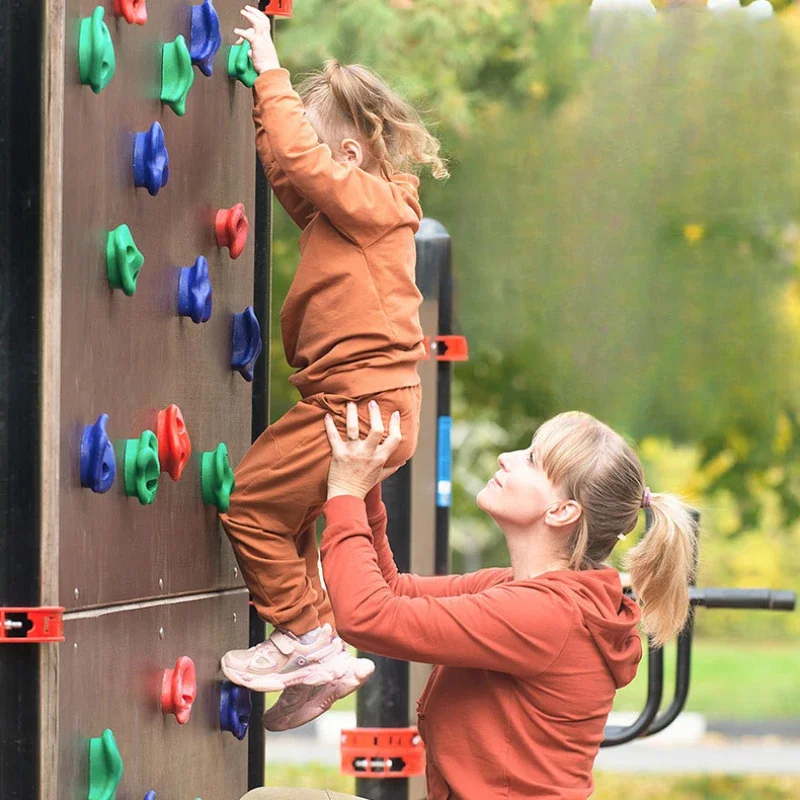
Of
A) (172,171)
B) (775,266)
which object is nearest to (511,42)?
(775,266)

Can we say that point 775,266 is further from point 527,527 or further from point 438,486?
point 527,527

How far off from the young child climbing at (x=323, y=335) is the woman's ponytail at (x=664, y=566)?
475mm

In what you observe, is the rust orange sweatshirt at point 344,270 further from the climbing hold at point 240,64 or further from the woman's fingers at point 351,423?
the climbing hold at point 240,64

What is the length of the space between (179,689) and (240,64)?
1.23 m

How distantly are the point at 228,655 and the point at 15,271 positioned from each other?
3.52 feet

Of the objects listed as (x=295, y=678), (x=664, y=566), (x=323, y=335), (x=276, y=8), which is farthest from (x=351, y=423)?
(x=276, y=8)

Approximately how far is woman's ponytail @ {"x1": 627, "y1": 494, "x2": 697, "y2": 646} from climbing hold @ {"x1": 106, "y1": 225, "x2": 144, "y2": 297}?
1.05 meters

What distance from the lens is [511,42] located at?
287 inches

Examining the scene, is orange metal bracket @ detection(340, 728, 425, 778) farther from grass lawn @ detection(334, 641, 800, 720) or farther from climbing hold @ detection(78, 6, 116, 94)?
grass lawn @ detection(334, 641, 800, 720)

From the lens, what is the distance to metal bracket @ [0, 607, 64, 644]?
206cm

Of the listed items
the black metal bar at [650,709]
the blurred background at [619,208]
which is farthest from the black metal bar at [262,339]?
the blurred background at [619,208]

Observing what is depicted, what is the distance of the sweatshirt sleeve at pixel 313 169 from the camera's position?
2.54m

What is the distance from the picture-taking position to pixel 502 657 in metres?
2.43

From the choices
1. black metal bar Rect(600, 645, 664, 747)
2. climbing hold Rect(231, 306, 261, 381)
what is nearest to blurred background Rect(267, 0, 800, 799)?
black metal bar Rect(600, 645, 664, 747)
